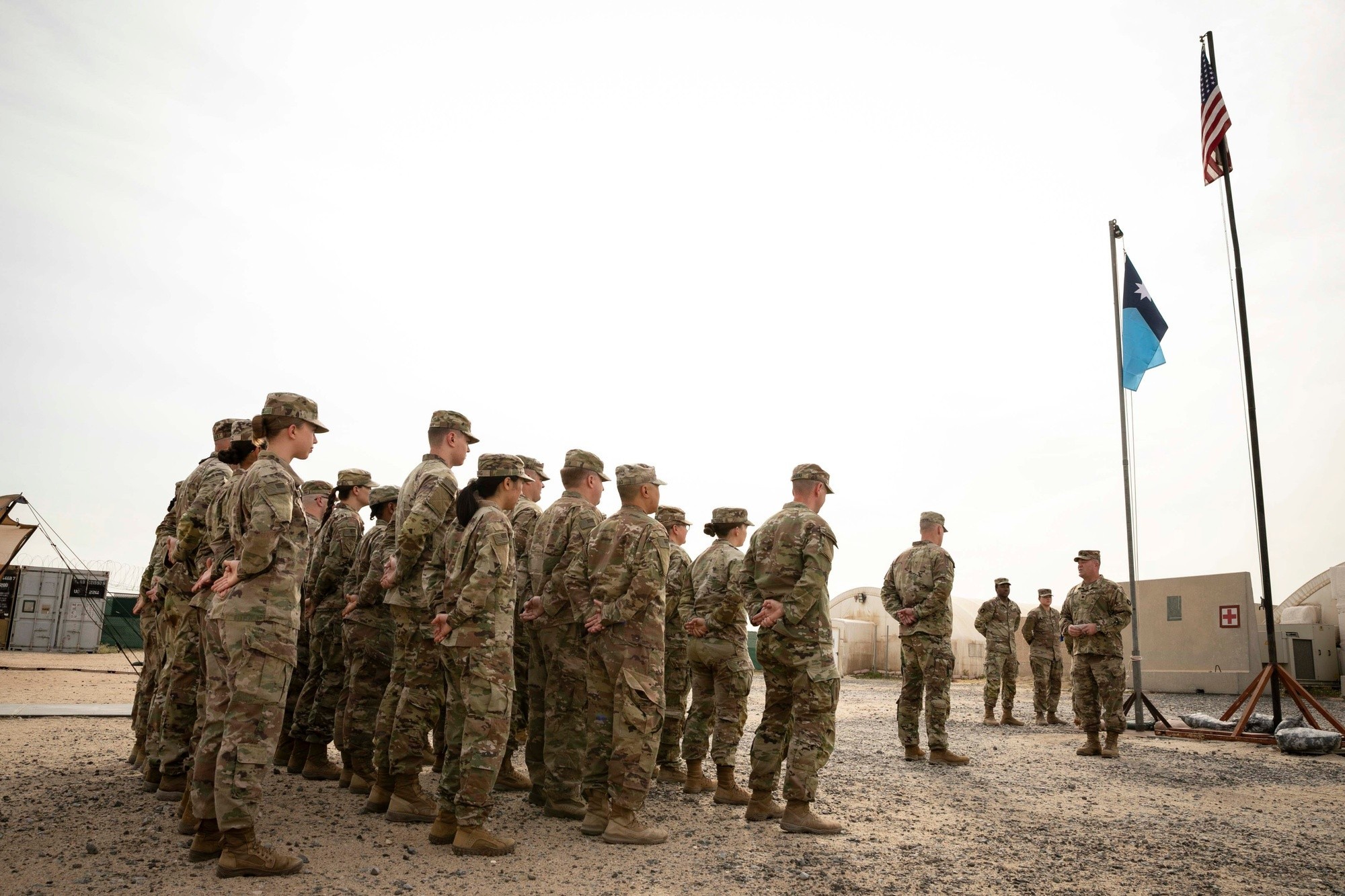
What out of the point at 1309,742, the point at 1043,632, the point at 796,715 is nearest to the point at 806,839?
the point at 796,715

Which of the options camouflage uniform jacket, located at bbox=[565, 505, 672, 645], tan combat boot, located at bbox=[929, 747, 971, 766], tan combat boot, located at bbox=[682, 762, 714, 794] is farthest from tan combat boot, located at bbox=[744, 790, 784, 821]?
tan combat boot, located at bbox=[929, 747, 971, 766]

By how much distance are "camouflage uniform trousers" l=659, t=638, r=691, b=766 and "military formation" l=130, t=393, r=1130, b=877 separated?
2 centimetres

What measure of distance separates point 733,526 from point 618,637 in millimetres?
2544

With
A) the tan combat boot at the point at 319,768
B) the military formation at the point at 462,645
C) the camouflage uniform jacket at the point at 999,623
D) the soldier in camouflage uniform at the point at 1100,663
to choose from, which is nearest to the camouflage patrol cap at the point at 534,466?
the military formation at the point at 462,645

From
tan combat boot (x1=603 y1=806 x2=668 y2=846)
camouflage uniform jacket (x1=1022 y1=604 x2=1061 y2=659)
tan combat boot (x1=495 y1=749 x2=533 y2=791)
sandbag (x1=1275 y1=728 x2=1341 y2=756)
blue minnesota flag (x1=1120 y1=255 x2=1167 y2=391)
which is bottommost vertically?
tan combat boot (x1=495 y1=749 x2=533 y2=791)

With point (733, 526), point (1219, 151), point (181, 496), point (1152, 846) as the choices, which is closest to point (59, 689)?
point (181, 496)

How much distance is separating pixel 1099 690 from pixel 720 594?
5498mm

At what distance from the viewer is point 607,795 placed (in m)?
5.88

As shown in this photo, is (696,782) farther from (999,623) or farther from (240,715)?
(999,623)

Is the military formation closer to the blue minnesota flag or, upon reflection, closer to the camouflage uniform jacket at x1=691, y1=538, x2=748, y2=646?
the camouflage uniform jacket at x1=691, y1=538, x2=748, y2=646

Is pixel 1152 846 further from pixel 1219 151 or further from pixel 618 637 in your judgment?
pixel 1219 151

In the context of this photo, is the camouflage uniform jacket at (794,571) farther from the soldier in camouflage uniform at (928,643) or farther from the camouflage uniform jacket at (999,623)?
the camouflage uniform jacket at (999,623)

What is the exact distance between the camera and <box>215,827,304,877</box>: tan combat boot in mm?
4316

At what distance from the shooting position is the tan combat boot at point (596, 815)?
18.4ft
